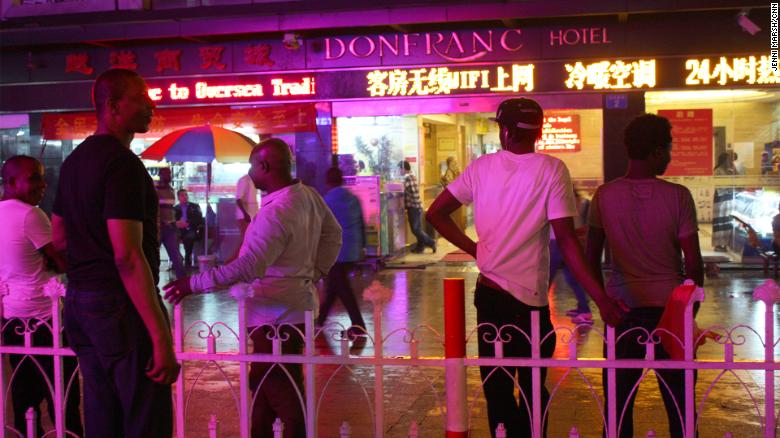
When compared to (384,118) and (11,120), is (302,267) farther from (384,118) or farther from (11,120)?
(11,120)

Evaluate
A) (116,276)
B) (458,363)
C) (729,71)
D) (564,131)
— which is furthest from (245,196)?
(116,276)

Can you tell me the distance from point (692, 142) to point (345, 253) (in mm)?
6952

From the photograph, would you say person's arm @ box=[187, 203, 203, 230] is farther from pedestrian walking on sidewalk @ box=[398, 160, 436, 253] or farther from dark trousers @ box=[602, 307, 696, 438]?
dark trousers @ box=[602, 307, 696, 438]

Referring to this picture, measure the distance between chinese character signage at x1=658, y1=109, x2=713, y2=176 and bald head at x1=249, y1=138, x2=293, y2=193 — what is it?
10607mm

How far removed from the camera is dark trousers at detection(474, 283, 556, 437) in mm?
4574

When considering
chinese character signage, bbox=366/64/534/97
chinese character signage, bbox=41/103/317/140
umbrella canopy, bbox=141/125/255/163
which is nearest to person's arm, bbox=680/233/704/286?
A: umbrella canopy, bbox=141/125/255/163

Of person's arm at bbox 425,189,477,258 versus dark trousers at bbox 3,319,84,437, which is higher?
person's arm at bbox 425,189,477,258

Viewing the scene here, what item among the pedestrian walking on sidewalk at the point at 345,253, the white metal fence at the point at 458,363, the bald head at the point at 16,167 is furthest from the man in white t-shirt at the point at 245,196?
the white metal fence at the point at 458,363

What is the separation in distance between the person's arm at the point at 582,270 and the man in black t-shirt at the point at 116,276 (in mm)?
1928

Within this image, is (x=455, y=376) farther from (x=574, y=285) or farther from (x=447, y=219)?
(x=574, y=285)

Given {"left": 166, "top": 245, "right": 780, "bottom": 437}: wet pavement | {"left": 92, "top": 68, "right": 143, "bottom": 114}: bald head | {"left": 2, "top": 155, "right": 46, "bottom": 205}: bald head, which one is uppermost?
{"left": 92, "top": 68, "right": 143, "bottom": 114}: bald head

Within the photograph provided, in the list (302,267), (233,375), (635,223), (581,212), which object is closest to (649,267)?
(635,223)

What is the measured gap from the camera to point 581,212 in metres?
11.7

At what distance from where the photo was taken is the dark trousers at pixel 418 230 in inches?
685
